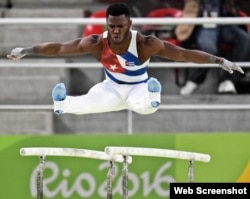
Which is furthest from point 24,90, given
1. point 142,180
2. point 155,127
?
point 142,180

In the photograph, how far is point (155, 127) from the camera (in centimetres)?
977

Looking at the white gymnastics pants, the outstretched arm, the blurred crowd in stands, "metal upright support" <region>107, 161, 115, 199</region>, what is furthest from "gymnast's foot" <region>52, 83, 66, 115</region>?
the blurred crowd in stands

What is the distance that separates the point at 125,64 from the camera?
7480 millimetres

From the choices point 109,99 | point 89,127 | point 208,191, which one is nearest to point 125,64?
point 109,99

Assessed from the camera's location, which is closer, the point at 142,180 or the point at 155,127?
the point at 142,180

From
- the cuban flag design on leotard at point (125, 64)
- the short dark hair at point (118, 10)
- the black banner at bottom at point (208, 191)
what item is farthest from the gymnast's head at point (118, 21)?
the black banner at bottom at point (208, 191)

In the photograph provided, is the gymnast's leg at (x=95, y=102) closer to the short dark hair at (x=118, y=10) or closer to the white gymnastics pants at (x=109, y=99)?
the white gymnastics pants at (x=109, y=99)

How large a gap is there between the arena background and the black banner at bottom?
67.0 inches

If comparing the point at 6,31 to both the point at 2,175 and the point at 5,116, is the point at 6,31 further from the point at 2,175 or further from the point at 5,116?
the point at 2,175

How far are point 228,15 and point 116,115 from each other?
1708 millimetres

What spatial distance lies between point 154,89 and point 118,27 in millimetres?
549

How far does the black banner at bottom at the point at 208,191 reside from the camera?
6.80 meters

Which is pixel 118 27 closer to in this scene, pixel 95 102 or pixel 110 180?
pixel 95 102

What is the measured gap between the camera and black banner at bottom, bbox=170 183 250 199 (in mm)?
6801
